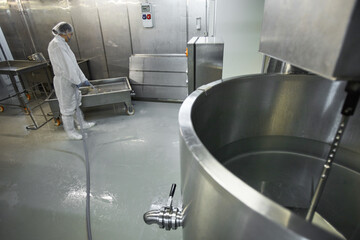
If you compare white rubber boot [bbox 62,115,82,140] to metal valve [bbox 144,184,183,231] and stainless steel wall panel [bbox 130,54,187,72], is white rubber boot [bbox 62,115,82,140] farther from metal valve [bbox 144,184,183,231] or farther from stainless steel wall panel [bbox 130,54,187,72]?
metal valve [bbox 144,184,183,231]

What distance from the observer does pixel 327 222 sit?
871 millimetres

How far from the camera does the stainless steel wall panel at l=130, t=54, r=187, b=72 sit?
2.96 metres

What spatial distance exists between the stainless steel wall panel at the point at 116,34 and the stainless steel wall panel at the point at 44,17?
576mm

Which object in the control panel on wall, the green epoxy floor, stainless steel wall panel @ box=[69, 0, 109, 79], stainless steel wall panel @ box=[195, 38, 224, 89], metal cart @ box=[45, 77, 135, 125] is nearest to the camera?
stainless steel wall panel @ box=[195, 38, 224, 89]

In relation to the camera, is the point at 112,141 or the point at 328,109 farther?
the point at 112,141

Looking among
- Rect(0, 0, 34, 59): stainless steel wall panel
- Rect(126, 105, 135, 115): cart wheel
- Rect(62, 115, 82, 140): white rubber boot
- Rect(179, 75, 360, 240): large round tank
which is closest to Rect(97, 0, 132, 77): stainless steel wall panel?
Rect(126, 105, 135, 115): cart wheel

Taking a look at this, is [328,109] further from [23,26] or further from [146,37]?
[23,26]

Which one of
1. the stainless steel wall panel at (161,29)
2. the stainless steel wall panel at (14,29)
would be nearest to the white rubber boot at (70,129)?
the stainless steel wall panel at (161,29)

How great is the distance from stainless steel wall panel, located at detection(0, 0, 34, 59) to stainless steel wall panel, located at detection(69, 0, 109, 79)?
1.02 metres

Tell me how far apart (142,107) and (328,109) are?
248cm

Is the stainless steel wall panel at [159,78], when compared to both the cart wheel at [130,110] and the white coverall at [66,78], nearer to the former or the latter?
the cart wheel at [130,110]

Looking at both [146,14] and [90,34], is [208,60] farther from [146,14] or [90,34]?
[90,34]

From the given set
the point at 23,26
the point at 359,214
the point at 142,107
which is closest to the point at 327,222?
the point at 359,214

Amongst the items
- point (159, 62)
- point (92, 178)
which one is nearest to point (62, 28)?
point (159, 62)
